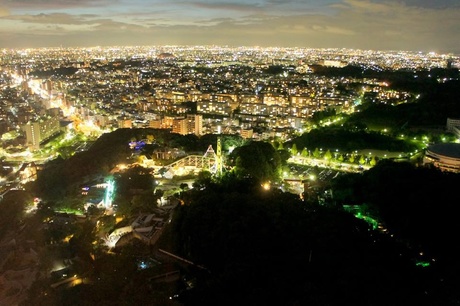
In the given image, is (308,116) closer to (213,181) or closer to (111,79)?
(213,181)

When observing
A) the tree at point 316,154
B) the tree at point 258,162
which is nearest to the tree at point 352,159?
the tree at point 316,154

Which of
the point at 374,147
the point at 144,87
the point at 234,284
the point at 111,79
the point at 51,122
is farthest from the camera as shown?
the point at 111,79

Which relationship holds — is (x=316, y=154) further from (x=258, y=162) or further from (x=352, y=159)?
(x=258, y=162)

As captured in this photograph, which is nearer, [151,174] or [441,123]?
[151,174]

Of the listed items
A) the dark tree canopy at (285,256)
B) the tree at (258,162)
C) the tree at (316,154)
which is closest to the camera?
the dark tree canopy at (285,256)

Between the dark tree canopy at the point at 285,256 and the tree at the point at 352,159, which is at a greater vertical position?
the dark tree canopy at the point at 285,256

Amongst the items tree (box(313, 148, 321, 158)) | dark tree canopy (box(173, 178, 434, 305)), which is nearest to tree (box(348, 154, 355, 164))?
tree (box(313, 148, 321, 158))

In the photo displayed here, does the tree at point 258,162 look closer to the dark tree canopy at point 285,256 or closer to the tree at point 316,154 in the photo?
the tree at point 316,154

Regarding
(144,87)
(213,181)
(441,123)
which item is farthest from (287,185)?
(144,87)

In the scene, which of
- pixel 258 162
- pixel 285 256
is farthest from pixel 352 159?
pixel 285 256

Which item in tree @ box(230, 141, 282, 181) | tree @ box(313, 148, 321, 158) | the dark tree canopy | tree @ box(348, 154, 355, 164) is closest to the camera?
the dark tree canopy

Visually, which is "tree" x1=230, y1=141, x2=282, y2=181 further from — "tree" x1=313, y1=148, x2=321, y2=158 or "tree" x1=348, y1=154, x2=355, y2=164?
"tree" x1=348, y1=154, x2=355, y2=164
